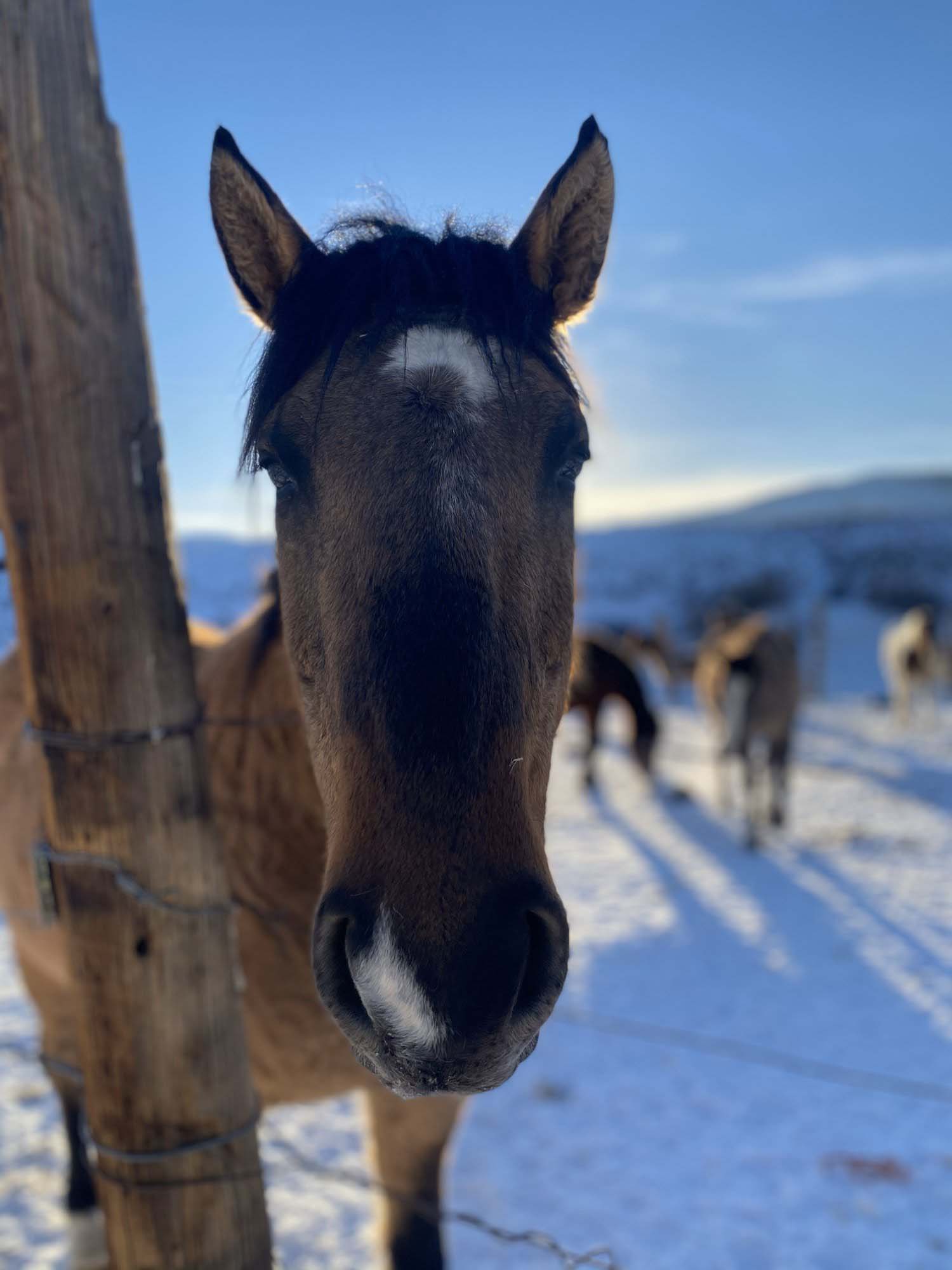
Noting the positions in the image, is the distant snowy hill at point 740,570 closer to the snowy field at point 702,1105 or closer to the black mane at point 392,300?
the snowy field at point 702,1105

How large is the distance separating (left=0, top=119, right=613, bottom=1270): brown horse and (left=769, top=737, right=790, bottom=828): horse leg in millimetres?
7578

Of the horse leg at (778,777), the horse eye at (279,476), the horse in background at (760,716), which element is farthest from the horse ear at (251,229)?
the horse leg at (778,777)

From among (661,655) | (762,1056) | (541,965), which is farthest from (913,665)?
(541,965)

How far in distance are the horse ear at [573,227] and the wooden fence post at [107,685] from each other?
2.77 feet

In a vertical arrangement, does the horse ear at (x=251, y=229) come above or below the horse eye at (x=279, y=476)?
above

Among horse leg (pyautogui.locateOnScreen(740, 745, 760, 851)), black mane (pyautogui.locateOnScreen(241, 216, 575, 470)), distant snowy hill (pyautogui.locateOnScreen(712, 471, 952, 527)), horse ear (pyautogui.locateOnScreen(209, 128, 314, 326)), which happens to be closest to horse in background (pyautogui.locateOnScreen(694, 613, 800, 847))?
horse leg (pyautogui.locateOnScreen(740, 745, 760, 851))

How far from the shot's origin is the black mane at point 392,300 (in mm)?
1483

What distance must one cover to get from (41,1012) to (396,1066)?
103 inches

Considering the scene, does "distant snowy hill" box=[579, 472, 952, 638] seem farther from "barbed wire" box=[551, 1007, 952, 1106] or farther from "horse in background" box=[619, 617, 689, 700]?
"barbed wire" box=[551, 1007, 952, 1106]

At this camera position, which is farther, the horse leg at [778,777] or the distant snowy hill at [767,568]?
the distant snowy hill at [767,568]

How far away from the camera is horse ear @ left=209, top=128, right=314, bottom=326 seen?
157 cm

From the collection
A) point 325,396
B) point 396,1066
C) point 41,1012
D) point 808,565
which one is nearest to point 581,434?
point 325,396

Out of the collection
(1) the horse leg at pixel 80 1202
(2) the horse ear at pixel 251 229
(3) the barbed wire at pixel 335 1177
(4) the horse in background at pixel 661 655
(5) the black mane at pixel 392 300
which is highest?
(2) the horse ear at pixel 251 229

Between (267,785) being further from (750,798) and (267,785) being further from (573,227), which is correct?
(750,798)
